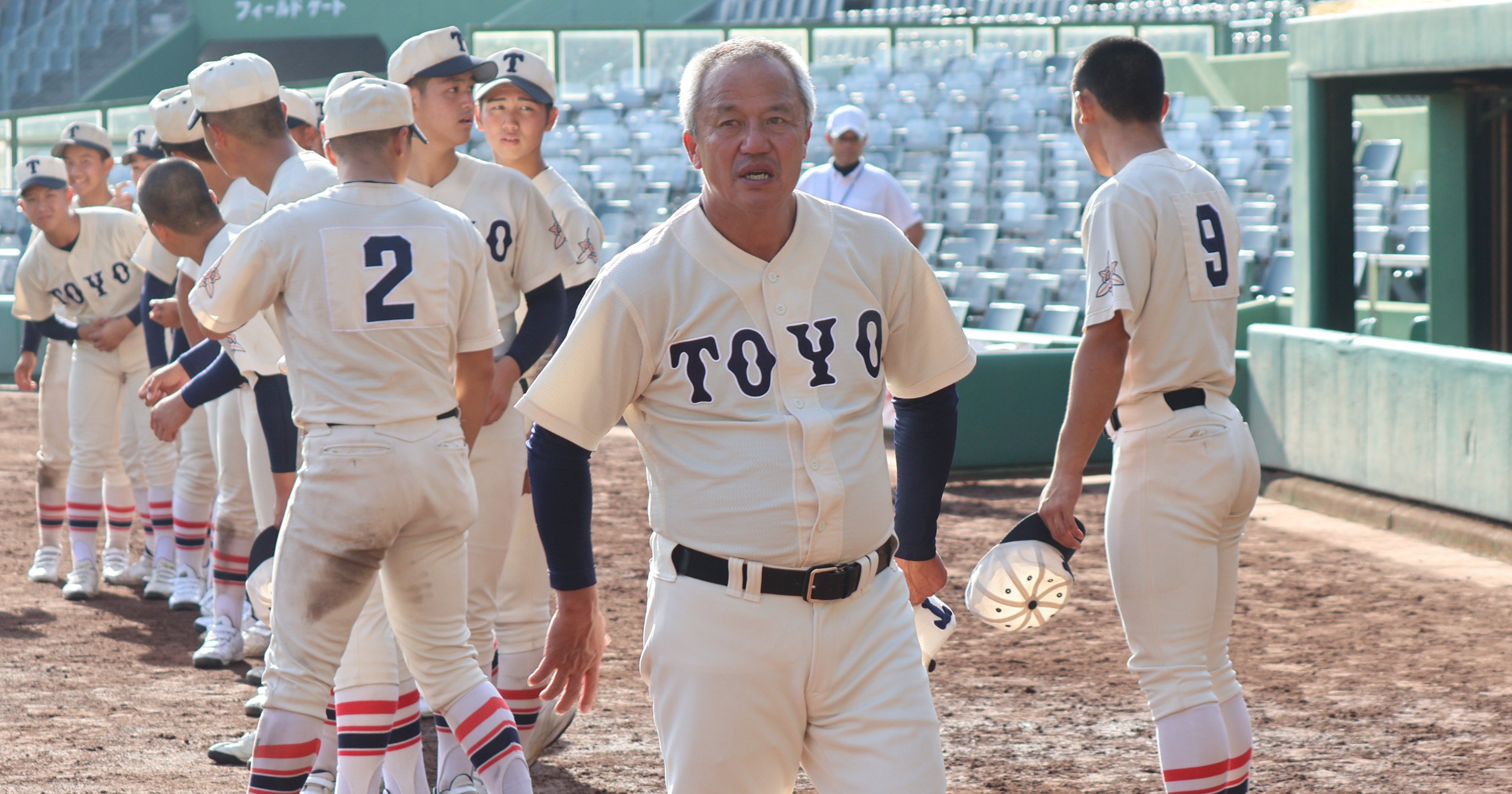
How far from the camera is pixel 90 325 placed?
7.24 meters

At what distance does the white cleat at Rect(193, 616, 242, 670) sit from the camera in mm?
5867

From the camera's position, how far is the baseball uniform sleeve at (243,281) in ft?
11.3

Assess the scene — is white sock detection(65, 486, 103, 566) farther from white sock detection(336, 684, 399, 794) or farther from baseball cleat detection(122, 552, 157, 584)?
white sock detection(336, 684, 399, 794)

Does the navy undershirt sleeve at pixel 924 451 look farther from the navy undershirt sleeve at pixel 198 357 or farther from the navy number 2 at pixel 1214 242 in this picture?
the navy undershirt sleeve at pixel 198 357

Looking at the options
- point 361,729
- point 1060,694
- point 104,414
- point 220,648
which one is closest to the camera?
point 361,729

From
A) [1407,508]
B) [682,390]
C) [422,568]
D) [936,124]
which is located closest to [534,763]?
[422,568]

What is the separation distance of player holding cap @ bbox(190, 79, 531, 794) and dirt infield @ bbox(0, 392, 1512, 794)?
43.6 inches

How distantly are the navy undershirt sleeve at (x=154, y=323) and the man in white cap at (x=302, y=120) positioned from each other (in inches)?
32.4

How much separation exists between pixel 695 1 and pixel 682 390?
26577 mm

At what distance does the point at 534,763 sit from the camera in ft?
15.4

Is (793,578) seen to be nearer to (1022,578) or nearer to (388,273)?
→ (1022,578)

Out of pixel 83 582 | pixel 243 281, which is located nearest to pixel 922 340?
pixel 243 281

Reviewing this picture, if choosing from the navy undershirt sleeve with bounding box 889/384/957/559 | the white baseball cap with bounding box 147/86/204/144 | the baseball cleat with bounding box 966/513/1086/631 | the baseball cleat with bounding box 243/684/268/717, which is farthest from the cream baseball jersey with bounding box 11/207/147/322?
the navy undershirt sleeve with bounding box 889/384/957/559

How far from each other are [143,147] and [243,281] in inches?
213
